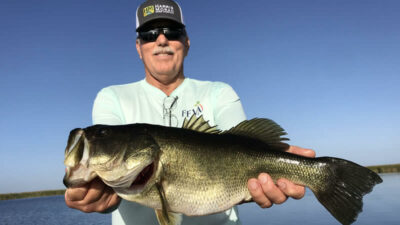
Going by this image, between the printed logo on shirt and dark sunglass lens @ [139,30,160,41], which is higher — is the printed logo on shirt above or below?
below

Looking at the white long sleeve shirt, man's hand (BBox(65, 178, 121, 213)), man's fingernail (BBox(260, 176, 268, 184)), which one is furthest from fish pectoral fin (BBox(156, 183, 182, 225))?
man's fingernail (BBox(260, 176, 268, 184))

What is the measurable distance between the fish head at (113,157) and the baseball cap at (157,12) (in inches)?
88.0

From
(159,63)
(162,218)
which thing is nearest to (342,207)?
(162,218)

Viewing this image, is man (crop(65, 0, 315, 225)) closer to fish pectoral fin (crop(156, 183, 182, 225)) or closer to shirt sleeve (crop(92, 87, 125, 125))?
shirt sleeve (crop(92, 87, 125, 125))

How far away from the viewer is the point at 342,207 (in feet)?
11.0

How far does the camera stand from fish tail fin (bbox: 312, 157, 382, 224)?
3.29 metres

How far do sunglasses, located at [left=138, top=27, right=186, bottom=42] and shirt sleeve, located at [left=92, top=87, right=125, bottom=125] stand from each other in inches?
40.0

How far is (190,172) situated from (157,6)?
282cm

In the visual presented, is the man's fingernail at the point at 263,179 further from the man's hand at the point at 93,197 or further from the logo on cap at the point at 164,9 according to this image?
the logo on cap at the point at 164,9

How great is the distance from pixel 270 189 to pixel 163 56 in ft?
8.27

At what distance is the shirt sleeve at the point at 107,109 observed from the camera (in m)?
3.98

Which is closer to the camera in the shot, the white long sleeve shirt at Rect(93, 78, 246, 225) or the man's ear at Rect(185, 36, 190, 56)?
the white long sleeve shirt at Rect(93, 78, 246, 225)

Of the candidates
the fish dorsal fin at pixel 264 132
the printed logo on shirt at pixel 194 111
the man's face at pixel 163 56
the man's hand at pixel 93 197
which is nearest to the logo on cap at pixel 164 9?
the man's face at pixel 163 56

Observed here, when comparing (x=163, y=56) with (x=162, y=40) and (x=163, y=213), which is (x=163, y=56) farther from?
(x=163, y=213)
